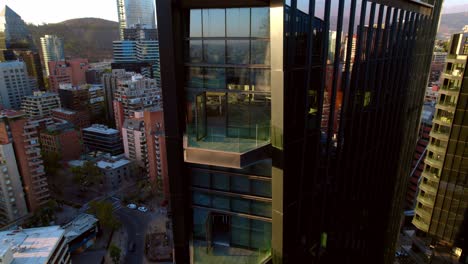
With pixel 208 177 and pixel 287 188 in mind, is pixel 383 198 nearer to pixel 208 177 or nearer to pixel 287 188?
pixel 287 188

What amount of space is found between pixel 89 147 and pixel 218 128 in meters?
60.5

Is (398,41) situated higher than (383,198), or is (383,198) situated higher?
(398,41)

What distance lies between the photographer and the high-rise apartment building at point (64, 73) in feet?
281

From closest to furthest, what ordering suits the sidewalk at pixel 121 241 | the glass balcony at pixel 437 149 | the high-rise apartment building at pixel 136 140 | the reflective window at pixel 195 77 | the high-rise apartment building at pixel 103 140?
the reflective window at pixel 195 77
the glass balcony at pixel 437 149
the sidewalk at pixel 121 241
the high-rise apartment building at pixel 136 140
the high-rise apartment building at pixel 103 140

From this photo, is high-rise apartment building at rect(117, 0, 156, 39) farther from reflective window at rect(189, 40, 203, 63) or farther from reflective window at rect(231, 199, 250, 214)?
reflective window at rect(231, 199, 250, 214)

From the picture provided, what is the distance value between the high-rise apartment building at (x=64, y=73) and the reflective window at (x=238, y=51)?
90.5 metres

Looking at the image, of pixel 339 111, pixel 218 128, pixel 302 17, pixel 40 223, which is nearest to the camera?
pixel 302 17

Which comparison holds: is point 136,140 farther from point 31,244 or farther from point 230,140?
point 230,140

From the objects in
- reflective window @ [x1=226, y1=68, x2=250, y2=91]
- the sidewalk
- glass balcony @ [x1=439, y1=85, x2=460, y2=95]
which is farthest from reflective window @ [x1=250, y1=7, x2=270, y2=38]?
the sidewalk

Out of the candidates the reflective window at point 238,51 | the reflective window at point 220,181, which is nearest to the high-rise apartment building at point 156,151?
the reflective window at point 220,181

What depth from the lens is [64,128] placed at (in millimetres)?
60125

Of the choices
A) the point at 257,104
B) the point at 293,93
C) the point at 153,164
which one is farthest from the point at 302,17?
the point at 153,164

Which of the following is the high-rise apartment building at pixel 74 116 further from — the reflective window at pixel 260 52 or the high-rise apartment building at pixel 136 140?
the reflective window at pixel 260 52

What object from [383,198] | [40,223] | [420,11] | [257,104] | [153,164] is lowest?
[40,223]
